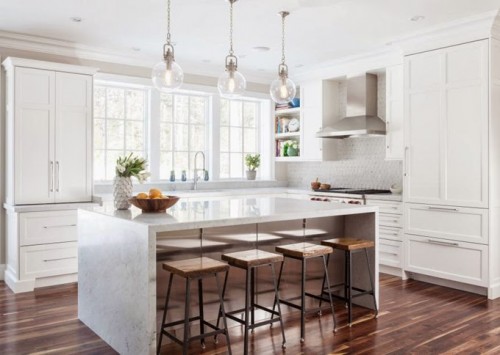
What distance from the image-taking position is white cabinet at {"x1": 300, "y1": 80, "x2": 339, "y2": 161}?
6.55 m

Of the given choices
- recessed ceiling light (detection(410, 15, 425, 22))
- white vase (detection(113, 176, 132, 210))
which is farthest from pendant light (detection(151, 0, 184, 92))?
recessed ceiling light (detection(410, 15, 425, 22))

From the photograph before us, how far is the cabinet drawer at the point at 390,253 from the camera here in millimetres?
5184

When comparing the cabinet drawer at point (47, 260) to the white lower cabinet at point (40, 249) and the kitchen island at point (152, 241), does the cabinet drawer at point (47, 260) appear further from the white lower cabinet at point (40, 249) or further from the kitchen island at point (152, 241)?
the kitchen island at point (152, 241)

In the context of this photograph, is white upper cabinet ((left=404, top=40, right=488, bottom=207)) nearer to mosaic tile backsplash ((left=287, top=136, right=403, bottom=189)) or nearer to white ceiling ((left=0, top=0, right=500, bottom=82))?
white ceiling ((left=0, top=0, right=500, bottom=82))

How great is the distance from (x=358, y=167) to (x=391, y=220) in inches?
54.1

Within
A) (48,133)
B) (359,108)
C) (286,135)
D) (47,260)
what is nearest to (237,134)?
(286,135)

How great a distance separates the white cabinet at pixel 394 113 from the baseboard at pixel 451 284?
140cm

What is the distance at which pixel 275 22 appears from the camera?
178 inches

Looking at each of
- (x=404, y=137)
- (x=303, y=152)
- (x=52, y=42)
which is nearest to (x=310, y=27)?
(x=404, y=137)

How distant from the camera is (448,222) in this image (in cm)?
462

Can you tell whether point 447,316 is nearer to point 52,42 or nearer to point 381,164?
point 381,164

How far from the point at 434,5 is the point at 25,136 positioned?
422cm

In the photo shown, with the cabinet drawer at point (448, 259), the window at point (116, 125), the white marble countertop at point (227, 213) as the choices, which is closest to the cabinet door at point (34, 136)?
the window at point (116, 125)

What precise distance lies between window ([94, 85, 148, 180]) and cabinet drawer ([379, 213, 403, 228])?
130 inches
